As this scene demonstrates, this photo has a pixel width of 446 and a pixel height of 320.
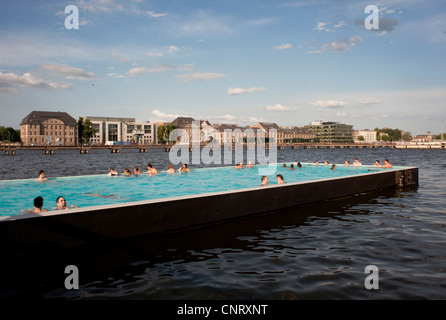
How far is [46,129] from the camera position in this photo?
150 meters

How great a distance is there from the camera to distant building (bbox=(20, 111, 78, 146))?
146 metres

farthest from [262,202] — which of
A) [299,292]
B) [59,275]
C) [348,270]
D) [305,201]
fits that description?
[59,275]

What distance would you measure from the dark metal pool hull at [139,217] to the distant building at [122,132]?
164134 mm

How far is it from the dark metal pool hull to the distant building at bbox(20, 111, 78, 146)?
151 metres

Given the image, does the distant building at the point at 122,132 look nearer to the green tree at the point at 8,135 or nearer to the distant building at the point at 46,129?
the distant building at the point at 46,129

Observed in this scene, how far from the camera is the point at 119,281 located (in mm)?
6734

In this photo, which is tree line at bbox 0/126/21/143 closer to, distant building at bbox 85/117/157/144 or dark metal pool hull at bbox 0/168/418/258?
distant building at bbox 85/117/157/144

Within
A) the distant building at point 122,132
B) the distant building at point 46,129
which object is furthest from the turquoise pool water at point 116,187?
the distant building at point 122,132

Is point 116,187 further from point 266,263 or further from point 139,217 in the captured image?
point 266,263

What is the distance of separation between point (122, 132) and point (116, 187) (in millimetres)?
170592

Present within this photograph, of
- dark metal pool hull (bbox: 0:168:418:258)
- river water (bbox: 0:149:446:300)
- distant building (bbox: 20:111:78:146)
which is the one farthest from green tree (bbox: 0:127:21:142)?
river water (bbox: 0:149:446:300)

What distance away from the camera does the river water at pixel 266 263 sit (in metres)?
6.22
